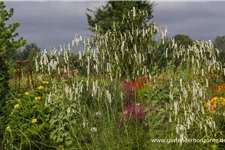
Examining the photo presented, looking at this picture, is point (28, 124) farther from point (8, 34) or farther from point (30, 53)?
point (30, 53)

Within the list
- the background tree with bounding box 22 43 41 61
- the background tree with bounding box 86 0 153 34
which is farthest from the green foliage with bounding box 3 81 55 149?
the background tree with bounding box 86 0 153 34

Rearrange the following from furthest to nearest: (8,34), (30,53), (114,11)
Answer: (30,53)
(114,11)
(8,34)

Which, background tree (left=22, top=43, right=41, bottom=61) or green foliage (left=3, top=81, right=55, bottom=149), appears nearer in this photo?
green foliage (left=3, top=81, right=55, bottom=149)

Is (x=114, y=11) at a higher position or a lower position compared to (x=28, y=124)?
higher

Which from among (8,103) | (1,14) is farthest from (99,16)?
(8,103)

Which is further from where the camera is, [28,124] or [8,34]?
[8,34]

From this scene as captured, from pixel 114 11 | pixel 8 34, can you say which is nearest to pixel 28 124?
pixel 8 34

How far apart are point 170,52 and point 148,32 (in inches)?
17.6

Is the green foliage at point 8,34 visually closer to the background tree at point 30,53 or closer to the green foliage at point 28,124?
the background tree at point 30,53

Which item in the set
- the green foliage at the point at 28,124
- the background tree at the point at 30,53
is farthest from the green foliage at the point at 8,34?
the green foliage at the point at 28,124

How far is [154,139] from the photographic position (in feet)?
16.2

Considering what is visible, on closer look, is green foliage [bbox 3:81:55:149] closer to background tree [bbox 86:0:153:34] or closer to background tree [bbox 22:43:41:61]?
background tree [bbox 22:43:41:61]

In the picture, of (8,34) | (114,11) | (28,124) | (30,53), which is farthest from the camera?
(30,53)

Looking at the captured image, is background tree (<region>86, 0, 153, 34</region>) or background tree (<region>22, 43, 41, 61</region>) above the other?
background tree (<region>86, 0, 153, 34</region>)
